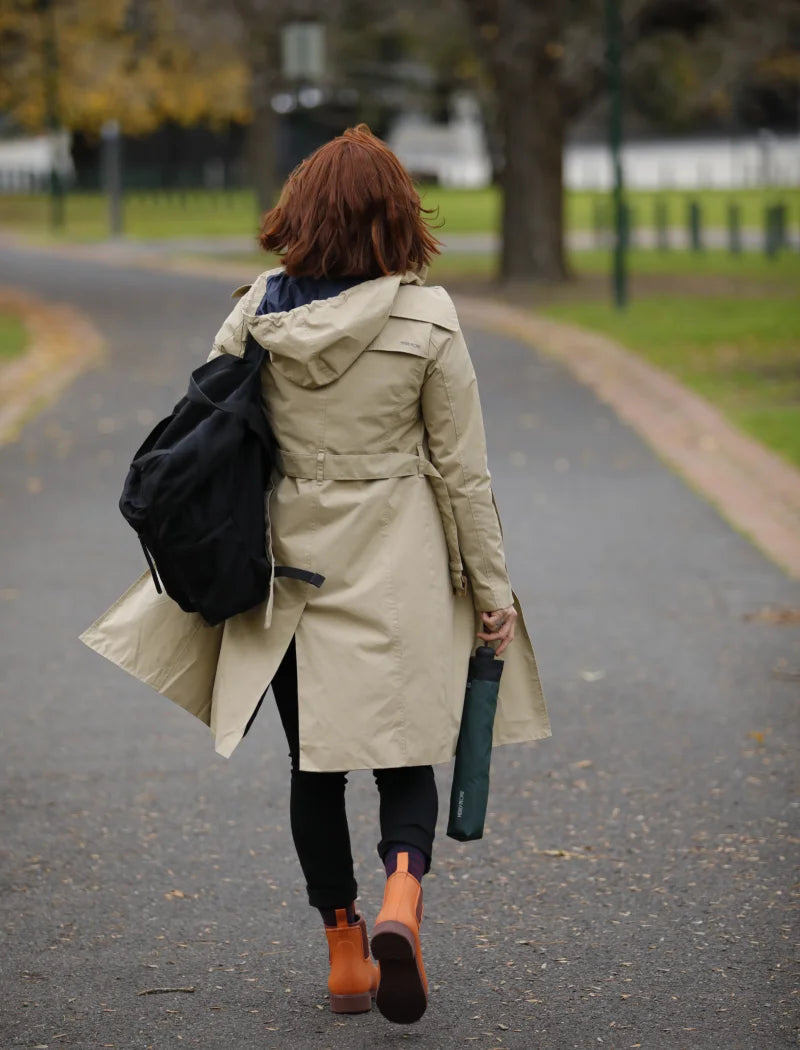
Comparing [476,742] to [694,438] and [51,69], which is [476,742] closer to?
[694,438]

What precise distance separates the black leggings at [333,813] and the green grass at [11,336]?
44.0ft

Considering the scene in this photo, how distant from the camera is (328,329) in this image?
343 cm

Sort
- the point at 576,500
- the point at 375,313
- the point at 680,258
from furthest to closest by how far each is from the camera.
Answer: the point at 680,258
the point at 576,500
the point at 375,313

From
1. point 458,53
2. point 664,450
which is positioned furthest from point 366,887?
point 458,53

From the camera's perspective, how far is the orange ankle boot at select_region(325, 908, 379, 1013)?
12.4ft

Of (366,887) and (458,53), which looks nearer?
(366,887)

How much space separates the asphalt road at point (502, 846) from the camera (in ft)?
12.4

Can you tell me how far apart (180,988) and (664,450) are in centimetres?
837

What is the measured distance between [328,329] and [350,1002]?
1394 millimetres

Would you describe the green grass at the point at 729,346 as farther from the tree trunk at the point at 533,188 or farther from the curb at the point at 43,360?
the curb at the point at 43,360

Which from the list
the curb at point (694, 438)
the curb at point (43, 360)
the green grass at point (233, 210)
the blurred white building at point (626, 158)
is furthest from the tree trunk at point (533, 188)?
the blurred white building at point (626, 158)

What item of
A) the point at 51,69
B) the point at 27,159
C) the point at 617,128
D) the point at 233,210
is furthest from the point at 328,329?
the point at 27,159

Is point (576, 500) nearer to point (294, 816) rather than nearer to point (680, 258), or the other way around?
point (294, 816)

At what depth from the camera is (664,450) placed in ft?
38.9
